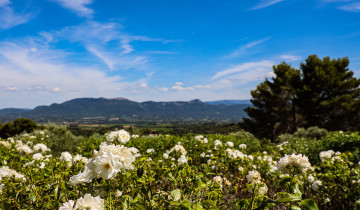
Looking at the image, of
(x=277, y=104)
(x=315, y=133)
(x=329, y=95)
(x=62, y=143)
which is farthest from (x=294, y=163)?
(x=329, y=95)

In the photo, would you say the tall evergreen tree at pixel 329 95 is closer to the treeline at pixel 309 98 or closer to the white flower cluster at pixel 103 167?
the treeline at pixel 309 98

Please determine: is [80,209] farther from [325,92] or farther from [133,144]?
[325,92]

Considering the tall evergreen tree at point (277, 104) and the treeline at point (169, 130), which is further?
the tall evergreen tree at point (277, 104)

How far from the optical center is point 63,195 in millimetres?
1405

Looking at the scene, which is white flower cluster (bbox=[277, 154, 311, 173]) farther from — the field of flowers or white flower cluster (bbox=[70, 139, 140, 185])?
white flower cluster (bbox=[70, 139, 140, 185])

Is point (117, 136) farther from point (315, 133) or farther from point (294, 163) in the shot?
point (315, 133)

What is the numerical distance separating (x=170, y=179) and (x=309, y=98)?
20.7m

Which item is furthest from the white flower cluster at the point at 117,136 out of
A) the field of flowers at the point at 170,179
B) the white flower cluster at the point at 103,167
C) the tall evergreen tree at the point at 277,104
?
the tall evergreen tree at the point at 277,104

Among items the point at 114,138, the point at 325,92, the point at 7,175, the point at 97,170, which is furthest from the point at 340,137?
the point at 325,92

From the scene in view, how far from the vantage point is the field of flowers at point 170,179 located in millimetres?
1153

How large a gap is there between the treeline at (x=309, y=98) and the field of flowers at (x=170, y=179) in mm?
14564

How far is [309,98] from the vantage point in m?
18.0

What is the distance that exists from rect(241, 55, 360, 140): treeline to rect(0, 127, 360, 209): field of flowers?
47.8 ft

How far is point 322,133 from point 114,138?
12.6 m
